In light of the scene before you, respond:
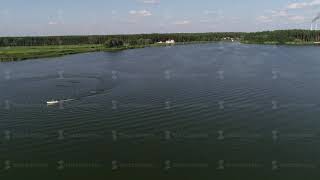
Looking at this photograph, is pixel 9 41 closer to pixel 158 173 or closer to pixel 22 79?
pixel 22 79

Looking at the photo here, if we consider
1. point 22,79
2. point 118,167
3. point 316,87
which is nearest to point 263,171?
point 118,167

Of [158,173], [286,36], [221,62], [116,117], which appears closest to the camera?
[158,173]

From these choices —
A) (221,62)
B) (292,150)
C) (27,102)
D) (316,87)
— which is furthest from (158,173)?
(221,62)

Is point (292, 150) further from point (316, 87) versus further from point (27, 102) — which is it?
point (27, 102)

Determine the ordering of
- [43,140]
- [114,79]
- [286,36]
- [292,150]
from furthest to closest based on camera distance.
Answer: [286,36]
[114,79]
[43,140]
[292,150]

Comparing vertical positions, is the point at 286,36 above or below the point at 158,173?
above

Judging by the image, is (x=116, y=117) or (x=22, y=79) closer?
(x=116, y=117)
